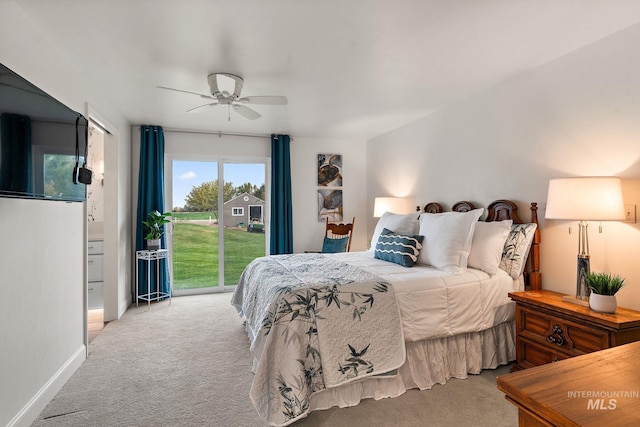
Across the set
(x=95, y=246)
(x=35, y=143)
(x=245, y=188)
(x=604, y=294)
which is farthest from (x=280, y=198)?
(x=604, y=294)

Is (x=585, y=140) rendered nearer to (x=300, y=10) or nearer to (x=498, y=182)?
(x=498, y=182)

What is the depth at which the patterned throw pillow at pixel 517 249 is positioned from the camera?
2670 millimetres

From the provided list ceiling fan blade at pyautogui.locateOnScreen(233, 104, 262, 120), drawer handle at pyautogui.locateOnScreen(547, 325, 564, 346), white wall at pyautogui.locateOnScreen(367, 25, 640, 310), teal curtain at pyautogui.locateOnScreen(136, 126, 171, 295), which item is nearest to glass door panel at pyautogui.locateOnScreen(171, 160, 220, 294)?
teal curtain at pyautogui.locateOnScreen(136, 126, 171, 295)

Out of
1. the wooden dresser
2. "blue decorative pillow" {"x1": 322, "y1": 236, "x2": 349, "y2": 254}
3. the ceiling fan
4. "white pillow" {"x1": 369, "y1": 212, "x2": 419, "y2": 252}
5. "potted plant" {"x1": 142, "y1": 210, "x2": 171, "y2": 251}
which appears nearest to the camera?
the wooden dresser

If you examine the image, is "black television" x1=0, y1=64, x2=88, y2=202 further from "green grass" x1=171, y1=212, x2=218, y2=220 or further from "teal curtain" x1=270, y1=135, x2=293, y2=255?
"teal curtain" x1=270, y1=135, x2=293, y2=255

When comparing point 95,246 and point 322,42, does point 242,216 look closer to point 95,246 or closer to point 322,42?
point 95,246

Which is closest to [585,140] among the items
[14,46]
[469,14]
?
[469,14]

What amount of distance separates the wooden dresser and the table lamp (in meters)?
1.35

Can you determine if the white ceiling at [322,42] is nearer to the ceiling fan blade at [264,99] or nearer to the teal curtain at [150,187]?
the ceiling fan blade at [264,99]

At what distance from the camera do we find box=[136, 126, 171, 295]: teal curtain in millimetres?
4492

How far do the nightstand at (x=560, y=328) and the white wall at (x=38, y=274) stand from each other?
3227mm

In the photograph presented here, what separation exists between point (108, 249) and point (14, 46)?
101 inches

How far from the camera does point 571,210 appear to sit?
2129 mm

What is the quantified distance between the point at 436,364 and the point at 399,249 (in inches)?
39.5
